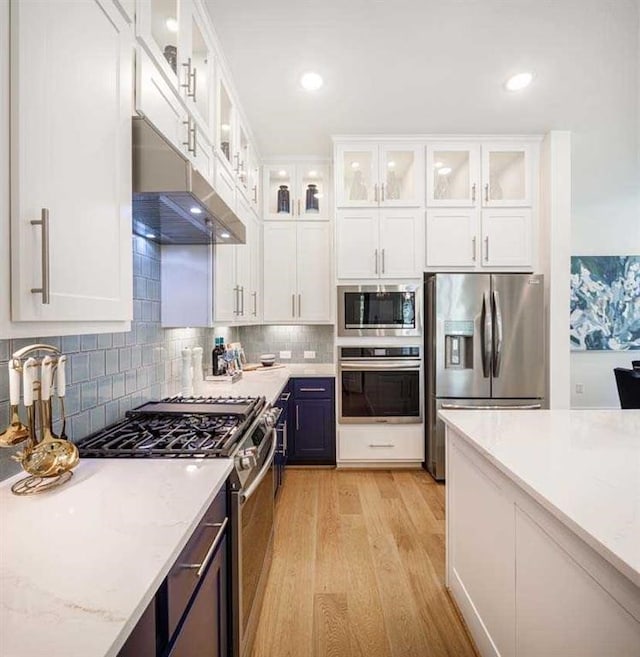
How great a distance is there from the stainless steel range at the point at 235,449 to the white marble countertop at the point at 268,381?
48cm

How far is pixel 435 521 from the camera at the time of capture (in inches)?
104

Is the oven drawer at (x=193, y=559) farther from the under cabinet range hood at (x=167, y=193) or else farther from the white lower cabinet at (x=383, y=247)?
the white lower cabinet at (x=383, y=247)

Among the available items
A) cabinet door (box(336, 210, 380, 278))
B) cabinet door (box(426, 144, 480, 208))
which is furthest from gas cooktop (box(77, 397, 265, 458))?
cabinet door (box(426, 144, 480, 208))

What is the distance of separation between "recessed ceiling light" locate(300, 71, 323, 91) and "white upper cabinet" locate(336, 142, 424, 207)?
83 cm

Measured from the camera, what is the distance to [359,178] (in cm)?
362

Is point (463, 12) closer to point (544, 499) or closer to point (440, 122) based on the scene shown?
point (440, 122)

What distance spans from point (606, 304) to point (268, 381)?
4.94m

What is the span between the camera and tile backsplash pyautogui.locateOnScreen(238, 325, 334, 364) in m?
4.16

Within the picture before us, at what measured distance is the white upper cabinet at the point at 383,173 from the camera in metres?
3.49

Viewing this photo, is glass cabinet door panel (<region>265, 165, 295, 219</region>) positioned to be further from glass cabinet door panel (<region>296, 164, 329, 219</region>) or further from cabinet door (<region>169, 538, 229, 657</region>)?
cabinet door (<region>169, 538, 229, 657</region>)

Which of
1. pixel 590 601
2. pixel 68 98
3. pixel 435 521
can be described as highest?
pixel 68 98

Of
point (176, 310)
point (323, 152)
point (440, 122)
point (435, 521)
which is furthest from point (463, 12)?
point (435, 521)

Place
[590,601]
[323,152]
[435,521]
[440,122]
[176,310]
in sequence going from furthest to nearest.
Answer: [323,152]
[440,122]
[435,521]
[176,310]
[590,601]

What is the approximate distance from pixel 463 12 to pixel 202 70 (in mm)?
1372
